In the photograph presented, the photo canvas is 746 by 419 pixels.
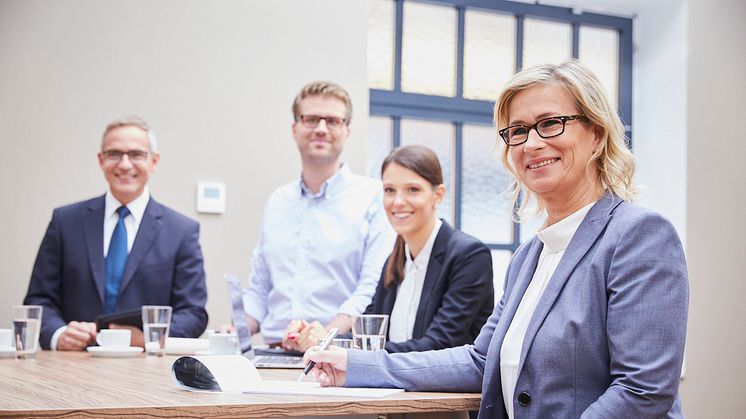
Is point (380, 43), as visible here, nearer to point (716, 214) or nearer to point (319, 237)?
point (319, 237)

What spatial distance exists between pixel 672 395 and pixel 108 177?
94.7 inches

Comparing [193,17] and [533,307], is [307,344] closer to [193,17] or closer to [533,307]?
[533,307]

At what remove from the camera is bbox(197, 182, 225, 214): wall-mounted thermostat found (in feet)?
13.6

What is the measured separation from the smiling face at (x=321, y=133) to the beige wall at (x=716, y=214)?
224cm

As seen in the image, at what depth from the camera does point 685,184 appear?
4824 millimetres

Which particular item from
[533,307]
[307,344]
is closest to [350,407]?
[533,307]

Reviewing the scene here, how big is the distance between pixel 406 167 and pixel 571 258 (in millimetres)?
1246

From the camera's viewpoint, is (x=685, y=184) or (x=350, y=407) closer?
(x=350, y=407)

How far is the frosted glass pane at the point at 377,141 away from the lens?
475cm

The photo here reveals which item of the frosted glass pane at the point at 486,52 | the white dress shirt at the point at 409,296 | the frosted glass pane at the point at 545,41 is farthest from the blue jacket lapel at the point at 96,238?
the frosted glass pane at the point at 545,41

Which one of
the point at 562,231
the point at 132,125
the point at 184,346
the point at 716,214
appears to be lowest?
the point at 184,346

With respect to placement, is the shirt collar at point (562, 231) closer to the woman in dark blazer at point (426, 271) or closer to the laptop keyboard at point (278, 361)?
the woman in dark blazer at point (426, 271)

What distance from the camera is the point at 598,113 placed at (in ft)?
5.82

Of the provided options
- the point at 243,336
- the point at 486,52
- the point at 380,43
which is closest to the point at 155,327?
the point at 243,336
